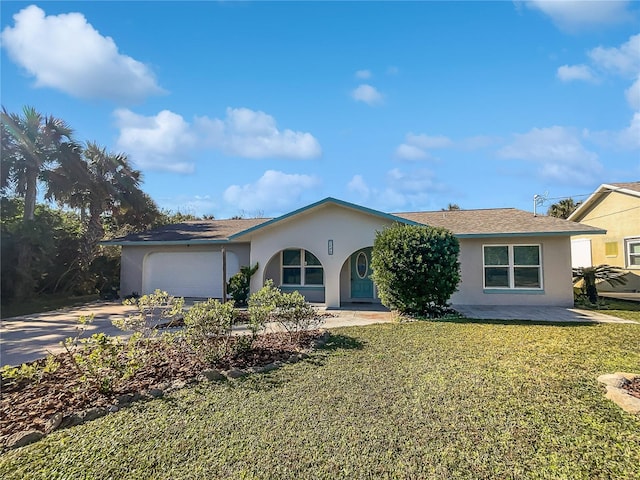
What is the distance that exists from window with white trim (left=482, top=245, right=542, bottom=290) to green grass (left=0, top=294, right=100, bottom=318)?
17.9m

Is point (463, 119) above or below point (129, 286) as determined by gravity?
above

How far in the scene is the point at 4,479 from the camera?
3.18 metres

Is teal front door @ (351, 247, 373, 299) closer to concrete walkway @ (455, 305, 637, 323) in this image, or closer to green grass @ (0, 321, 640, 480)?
concrete walkway @ (455, 305, 637, 323)

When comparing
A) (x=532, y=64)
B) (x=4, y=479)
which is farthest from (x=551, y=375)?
(x=532, y=64)

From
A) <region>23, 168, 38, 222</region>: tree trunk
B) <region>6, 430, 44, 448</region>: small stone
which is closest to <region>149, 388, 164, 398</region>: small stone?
<region>6, 430, 44, 448</region>: small stone

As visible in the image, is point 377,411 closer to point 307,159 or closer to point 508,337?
point 508,337

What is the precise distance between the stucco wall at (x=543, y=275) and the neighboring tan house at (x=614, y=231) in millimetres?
6563

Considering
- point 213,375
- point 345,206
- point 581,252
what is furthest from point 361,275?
point 581,252

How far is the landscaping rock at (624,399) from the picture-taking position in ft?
13.6

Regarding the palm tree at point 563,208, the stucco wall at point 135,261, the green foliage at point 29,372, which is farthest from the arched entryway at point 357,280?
the palm tree at point 563,208

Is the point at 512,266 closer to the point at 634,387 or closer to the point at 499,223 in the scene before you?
the point at 499,223

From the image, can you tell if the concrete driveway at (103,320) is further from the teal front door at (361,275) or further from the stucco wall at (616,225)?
the stucco wall at (616,225)

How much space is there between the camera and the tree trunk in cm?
1666

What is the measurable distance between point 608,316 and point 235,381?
1190 centimetres
